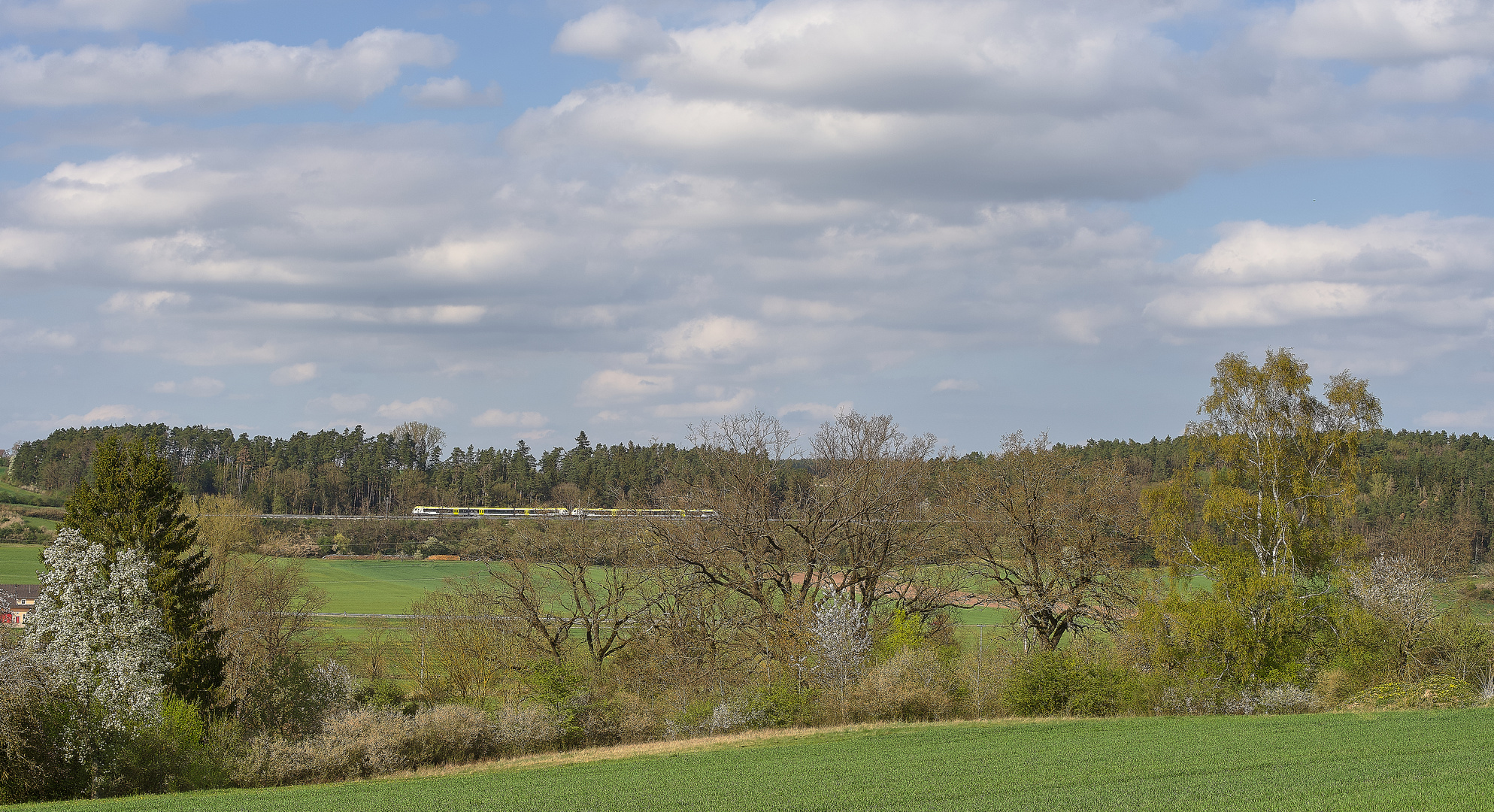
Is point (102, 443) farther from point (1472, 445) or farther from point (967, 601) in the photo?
point (1472, 445)

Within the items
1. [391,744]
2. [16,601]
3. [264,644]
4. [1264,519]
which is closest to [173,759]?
[391,744]

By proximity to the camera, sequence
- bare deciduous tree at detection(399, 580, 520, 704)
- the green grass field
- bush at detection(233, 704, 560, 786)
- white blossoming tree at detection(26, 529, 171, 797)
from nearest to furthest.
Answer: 1. bush at detection(233, 704, 560, 786)
2. white blossoming tree at detection(26, 529, 171, 797)
3. bare deciduous tree at detection(399, 580, 520, 704)
4. the green grass field

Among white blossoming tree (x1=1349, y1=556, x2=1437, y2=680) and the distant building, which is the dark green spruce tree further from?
white blossoming tree (x1=1349, y1=556, x2=1437, y2=680)

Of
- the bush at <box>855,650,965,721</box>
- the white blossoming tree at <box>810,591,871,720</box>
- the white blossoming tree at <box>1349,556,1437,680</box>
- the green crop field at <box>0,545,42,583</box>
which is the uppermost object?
the white blossoming tree at <box>1349,556,1437,680</box>

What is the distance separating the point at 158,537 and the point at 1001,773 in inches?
1200

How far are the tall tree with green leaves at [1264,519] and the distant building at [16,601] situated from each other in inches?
1965

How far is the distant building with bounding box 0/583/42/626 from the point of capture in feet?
198

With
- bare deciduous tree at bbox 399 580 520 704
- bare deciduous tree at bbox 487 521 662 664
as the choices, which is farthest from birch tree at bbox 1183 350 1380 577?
bare deciduous tree at bbox 399 580 520 704

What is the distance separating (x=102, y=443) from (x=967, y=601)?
34373 millimetres

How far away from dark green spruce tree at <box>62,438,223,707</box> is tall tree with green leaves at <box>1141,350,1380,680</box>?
109ft

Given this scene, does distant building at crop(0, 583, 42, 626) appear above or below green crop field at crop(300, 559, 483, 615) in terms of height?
above

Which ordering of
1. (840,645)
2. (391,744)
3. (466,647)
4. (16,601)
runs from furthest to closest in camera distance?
(16,601)
(466,647)
(840,645)
(391,744)

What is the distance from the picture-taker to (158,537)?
125 ft

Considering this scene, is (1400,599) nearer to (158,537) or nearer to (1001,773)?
(1001,773)
